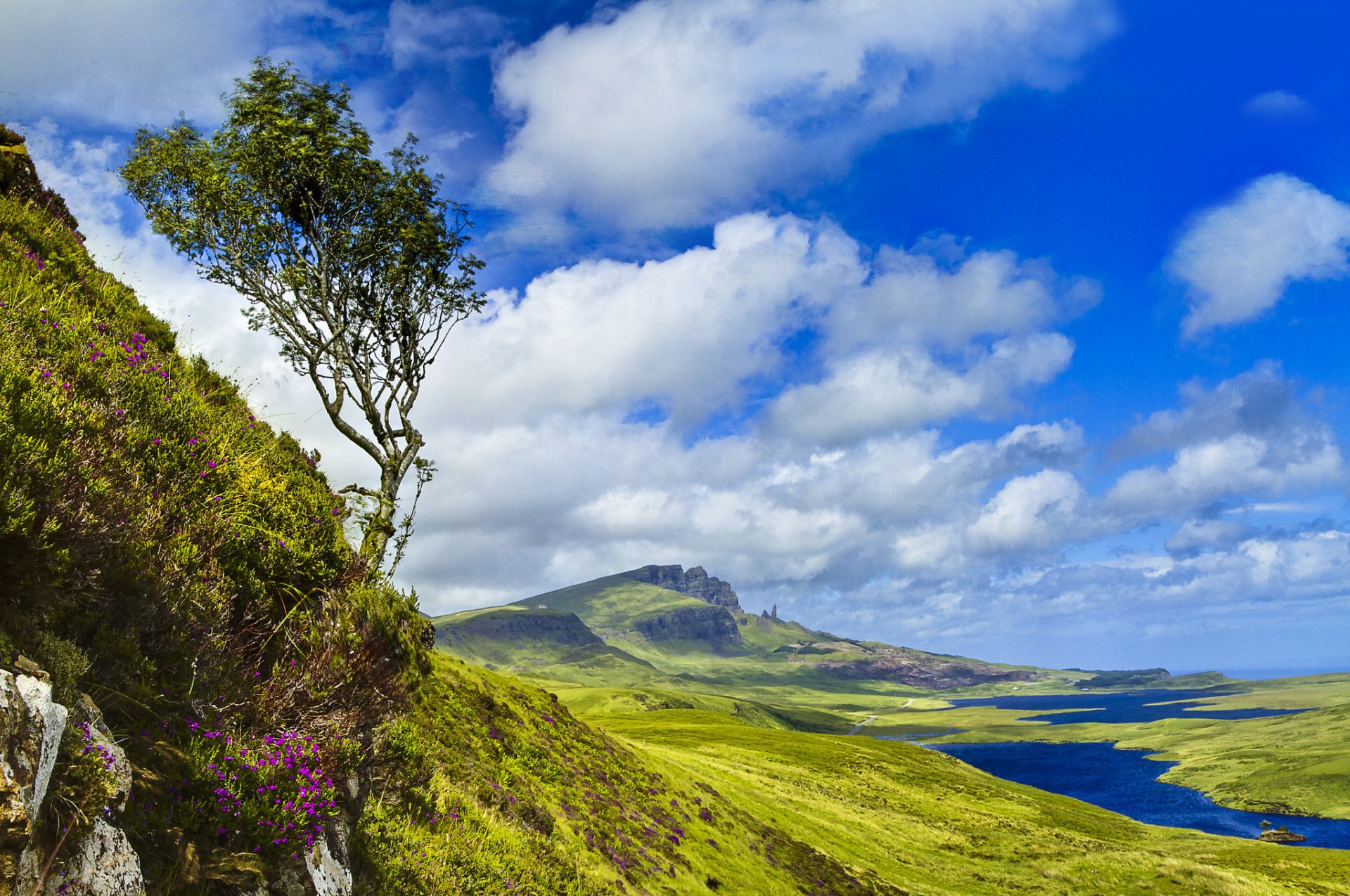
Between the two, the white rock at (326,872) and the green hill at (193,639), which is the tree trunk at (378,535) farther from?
the white rock at (326,872)

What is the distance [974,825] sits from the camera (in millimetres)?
87562

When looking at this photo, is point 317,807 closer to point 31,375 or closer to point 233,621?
point 233,621

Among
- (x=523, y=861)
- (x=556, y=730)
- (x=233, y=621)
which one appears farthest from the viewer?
(x=556, y=730)

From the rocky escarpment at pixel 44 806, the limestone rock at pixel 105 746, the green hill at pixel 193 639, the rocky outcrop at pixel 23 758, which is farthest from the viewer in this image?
the green hill at pixel 193 639

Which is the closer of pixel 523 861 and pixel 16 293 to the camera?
pixel 16 293

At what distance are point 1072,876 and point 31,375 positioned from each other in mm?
91105

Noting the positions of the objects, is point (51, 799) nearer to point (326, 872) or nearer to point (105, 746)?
point (105, 746)

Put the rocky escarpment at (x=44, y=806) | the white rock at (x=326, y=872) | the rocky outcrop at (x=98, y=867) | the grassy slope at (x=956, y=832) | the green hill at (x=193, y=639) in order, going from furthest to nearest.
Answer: the grassy slope at (x=956, y=832), the white rock at (x=326, y=872), the green hill at (x=193, y=639), the rocky outcrop at (x=98, y=867), the rocky escarpment at (x=44, y=806)

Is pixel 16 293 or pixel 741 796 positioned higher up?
pixel 16 293

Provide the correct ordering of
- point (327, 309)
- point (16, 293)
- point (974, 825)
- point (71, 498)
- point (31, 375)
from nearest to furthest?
point (71, 498), point (31, 375), point (16, 293), point (327, 309), point (974, 825)

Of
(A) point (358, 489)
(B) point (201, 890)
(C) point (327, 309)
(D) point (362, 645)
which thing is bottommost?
(B) point (201, 890)

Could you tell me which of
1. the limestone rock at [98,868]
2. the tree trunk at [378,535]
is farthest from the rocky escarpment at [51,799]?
the tree trunk at [378,535]

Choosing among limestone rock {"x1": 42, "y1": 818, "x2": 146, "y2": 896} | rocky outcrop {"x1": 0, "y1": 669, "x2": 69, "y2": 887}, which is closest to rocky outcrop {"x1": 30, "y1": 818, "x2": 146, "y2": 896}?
limestone rock {"x1": 42, "y1": 818, "x2": 146, "y2": 896}

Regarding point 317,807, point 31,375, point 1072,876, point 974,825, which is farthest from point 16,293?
point 974,825
